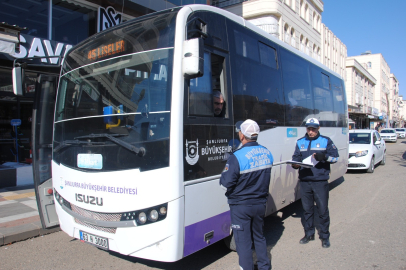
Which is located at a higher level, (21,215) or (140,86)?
(140,86)

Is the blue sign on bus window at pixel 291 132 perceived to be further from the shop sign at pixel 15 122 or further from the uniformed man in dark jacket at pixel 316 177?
the shop sign at pixel 15 122

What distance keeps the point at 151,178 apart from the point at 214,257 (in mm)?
1946

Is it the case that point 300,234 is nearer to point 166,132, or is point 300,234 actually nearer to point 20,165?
point 166,132

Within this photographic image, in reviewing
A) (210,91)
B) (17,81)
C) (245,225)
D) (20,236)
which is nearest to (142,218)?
(245,225)

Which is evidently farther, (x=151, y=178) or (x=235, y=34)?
(x=235, y=34)

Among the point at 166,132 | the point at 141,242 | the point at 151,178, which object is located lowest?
the point at 141,242

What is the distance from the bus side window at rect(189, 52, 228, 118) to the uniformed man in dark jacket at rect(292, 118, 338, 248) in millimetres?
1635

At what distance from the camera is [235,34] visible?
445 cm

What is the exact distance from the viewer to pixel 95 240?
3670mm

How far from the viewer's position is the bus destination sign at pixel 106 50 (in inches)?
152

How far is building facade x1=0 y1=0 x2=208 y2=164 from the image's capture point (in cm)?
991

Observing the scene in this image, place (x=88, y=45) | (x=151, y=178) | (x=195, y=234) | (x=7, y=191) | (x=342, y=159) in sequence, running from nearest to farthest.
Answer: (x=151, y=178) → (x=195, y=234) → (x=88, y=45) → (x=7, y=191) → (x=342, y=159)

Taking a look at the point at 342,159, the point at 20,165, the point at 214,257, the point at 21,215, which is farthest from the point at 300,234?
the point at 20,165

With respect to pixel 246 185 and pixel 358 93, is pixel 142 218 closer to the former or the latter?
pixel 246 185
